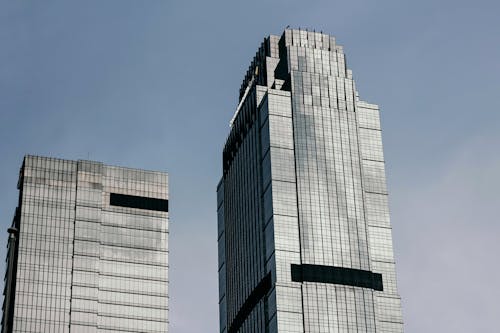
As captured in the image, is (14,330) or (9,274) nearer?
(9,274)

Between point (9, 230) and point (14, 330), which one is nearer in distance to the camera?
point (9, 230)

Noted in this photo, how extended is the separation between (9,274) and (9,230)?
496cm

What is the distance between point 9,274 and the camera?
89688 mm

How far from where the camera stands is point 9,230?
3666 inches

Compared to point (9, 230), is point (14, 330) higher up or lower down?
higher up

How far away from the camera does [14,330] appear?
7854 inches

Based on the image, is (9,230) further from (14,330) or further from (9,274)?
(14,330)

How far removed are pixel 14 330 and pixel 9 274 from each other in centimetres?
11442

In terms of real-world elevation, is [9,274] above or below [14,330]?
below

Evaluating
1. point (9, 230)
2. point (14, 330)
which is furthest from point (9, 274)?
point (14, 330)
